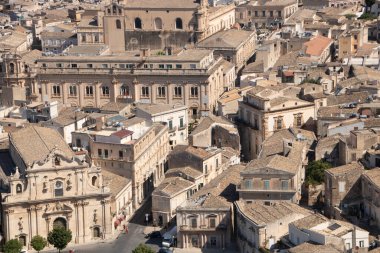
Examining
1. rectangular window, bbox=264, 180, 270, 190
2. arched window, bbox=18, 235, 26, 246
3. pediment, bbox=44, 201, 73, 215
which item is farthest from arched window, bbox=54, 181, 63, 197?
rectangular window, bbox=264, 180, 270, 190

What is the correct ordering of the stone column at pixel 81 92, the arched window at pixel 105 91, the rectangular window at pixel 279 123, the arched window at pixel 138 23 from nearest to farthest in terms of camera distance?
1. the rectangular window at pixel 279 123
2. the arched window at pixel 105 91
3. the stone column at pixel 81 92
4. the arched window at pixel 138 23

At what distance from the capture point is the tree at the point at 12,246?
7675cm

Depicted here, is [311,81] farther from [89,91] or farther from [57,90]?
[57,90]

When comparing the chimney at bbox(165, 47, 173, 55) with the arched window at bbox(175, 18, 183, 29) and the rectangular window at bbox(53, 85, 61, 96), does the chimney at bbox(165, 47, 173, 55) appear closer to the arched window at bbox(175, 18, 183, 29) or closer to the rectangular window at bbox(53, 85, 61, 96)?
the arched window at bbox(175, 18, 183, 29)

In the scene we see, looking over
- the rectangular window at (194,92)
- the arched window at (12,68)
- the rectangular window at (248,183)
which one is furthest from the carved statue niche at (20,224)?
the arched window at (12,68)

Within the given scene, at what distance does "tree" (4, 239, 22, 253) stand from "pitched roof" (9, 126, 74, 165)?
6808 mm

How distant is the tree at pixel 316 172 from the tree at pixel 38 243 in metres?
20.3

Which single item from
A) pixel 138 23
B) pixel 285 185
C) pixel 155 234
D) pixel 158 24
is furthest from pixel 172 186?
pixel 138 23

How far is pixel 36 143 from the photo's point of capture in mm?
86438

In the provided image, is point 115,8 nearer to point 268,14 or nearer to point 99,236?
point 268,14

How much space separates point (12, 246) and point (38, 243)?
85.3 inches

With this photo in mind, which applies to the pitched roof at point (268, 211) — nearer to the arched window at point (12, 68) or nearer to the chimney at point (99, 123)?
the chimney at point (99, 123)

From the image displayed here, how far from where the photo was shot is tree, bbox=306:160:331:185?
8339cm

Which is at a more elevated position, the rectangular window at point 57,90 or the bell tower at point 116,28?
the bell tower at point 116,28
